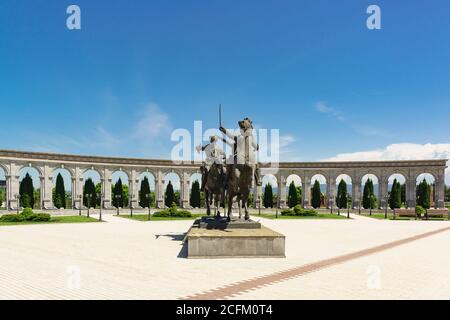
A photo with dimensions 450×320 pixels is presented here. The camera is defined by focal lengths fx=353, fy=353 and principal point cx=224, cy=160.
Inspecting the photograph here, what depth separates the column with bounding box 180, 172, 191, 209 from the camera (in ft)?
212

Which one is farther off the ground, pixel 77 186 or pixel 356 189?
pixel 77 186

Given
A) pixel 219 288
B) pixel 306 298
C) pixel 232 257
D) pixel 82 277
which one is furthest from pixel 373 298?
pixel 82 277

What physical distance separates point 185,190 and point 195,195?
211 centimetres

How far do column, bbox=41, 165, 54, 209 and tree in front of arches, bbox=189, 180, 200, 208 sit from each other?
23696 mm

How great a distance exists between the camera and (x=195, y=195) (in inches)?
2571

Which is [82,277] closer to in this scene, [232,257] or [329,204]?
[232,257]

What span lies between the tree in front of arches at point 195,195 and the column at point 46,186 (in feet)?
77.7

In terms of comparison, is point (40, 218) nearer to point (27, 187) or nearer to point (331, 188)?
point (27, 187)

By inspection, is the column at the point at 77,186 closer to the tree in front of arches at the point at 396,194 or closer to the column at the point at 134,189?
the column at the point at 134,189

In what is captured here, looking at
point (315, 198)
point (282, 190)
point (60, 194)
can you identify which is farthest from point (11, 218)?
point (315, 198)

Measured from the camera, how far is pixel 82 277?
1141 cm
